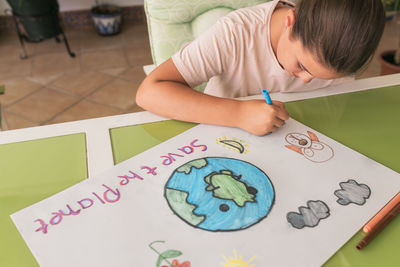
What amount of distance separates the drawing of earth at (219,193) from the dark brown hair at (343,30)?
236 millimetres

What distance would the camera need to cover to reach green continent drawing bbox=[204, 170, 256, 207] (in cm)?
49

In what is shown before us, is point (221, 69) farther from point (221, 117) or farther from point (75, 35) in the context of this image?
point (75, 35)

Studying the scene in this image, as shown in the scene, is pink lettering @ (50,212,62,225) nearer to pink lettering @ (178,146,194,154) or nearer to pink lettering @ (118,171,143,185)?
pink lettering @ (118,171,143,185)

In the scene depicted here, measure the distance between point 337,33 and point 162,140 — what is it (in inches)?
13.2

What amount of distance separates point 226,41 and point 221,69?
7 centimetres

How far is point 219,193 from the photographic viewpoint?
1.63 ft

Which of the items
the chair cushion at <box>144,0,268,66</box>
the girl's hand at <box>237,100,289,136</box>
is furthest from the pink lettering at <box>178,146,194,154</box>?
the chair cushion at <box>144,0,268,66</box>

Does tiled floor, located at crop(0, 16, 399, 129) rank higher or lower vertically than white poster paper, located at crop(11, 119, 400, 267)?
lower

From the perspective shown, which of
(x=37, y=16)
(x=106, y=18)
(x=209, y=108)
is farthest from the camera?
(x=106, y=18)

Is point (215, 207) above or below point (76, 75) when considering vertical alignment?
above

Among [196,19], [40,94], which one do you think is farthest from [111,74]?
[196,19]

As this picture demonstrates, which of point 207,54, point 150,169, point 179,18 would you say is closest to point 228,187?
point 150,169

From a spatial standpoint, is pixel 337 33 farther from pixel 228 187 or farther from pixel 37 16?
pixel 37 16

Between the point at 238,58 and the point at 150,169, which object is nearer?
the point at 150,169
